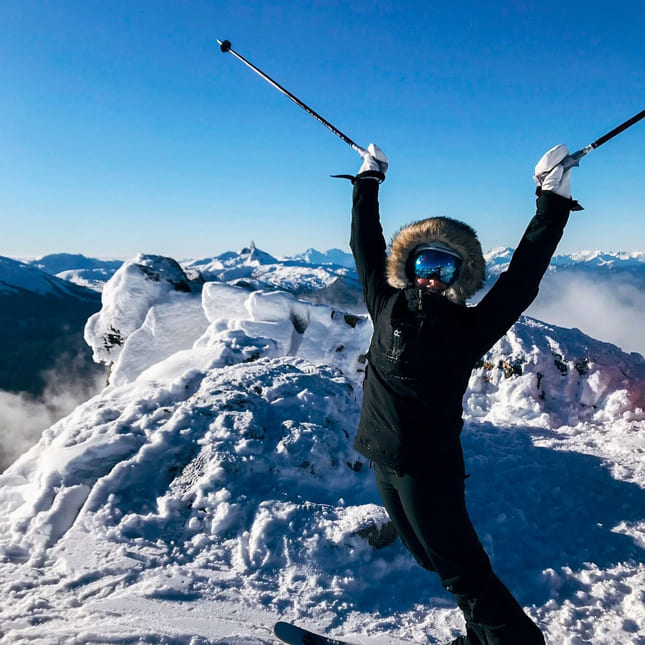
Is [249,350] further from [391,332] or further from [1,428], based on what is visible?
[1,428]

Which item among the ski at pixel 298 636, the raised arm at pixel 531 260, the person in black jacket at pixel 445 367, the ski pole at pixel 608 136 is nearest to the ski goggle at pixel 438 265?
the person in black jacket at pixel 445 367

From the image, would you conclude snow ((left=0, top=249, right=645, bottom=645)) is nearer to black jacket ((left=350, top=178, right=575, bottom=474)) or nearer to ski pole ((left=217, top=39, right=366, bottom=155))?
black jacket ((left=350, top=178, right=575, bottom=474))

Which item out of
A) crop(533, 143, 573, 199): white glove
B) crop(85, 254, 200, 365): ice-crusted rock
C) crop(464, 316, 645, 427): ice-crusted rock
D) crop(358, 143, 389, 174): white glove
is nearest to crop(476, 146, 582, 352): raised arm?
crop(533, 143, 573, 199): white glove

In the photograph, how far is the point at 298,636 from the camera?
3375 mm

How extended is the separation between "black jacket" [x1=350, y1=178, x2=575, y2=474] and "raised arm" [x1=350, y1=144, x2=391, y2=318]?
0.77 feet

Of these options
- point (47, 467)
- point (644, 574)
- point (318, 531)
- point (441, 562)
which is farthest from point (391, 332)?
point (47, 467)

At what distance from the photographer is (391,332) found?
8.45ft

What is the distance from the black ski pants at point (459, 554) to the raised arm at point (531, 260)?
0.91 metres

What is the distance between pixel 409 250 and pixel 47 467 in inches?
201

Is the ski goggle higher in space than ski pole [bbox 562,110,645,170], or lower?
lower

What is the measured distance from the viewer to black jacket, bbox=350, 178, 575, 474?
2312 mm

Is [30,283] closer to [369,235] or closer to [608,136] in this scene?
[369,235]

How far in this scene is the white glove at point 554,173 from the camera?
93.4 inches

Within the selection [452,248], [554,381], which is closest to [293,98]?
[452,248]
